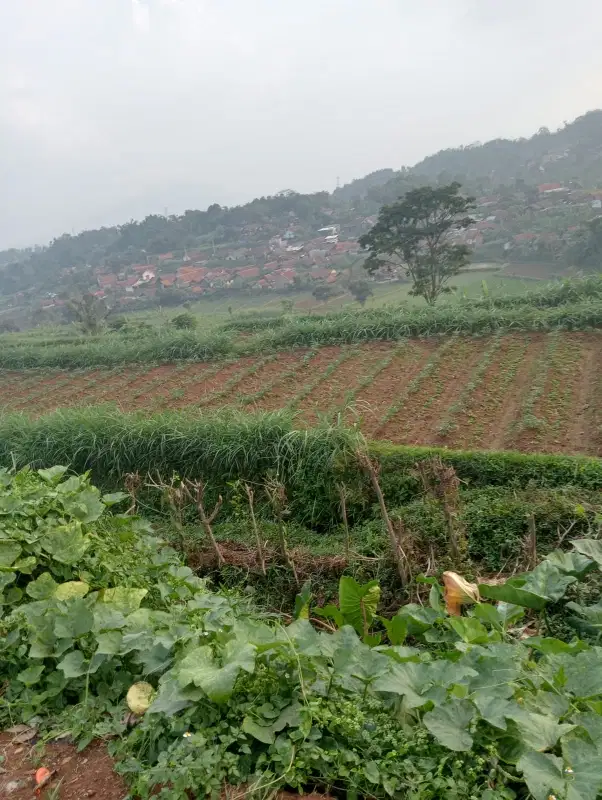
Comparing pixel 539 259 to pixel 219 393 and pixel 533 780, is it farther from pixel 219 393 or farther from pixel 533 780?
pixel 533 780

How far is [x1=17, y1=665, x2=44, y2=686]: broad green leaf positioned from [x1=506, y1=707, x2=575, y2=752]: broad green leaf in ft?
6.16

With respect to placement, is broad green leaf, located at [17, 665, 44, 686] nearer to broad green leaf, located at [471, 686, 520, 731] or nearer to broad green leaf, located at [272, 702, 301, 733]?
broad green leaf, located at [272, 702, 301, 733]

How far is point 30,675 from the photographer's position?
2.44 m

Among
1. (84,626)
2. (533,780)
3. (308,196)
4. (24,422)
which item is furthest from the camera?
(308,196)

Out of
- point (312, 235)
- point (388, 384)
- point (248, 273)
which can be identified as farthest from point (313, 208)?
point (388, 384)

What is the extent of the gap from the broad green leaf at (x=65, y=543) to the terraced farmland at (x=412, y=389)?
128 inches

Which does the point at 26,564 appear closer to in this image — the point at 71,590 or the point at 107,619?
Answer: the point at 71,590

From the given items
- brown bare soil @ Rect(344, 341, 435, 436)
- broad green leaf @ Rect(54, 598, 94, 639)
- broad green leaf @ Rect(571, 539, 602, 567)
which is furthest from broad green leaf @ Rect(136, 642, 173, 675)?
brown bare soil @ Rect(344, 341, 435, 436)

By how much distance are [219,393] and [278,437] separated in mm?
3325

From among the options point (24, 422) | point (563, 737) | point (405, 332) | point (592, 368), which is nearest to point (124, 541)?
point (563, 737)

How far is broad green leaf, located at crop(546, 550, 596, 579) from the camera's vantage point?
292 cm

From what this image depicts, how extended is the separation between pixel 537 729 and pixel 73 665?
1778mm

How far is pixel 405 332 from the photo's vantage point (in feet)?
34.6

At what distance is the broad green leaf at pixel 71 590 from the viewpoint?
2986 mm
